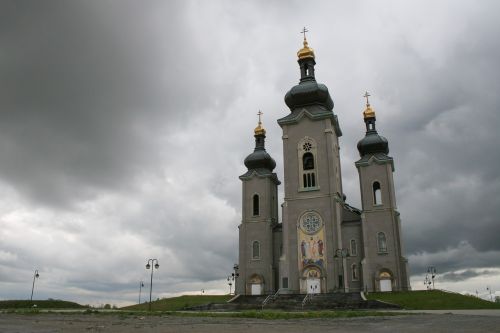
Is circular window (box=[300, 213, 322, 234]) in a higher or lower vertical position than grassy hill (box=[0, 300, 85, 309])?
higher

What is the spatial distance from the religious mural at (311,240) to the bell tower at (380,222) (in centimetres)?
427

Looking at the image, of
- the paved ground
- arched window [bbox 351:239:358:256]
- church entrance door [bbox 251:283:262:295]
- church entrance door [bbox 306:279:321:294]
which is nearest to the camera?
the paved ground

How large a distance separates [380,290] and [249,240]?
51.5 ft

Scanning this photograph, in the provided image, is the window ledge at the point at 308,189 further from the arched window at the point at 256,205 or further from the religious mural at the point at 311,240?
the arched window at the point at 256,205

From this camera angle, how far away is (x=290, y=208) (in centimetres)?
5150

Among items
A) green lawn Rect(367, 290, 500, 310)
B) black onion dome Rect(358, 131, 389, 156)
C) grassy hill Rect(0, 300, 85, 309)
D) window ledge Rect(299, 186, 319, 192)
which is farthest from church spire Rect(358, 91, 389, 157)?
grassy hill Rect(0, 300, 85, 309)

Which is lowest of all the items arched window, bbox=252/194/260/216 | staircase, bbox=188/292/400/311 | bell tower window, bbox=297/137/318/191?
staircase, bbox=188/292/400/311

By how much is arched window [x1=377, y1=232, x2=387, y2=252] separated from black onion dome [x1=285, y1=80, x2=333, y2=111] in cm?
1612

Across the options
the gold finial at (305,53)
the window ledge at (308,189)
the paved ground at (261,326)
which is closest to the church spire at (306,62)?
the gold finial at (305,53)

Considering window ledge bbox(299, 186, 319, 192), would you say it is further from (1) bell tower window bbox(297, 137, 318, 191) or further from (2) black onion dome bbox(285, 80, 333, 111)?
(2) black onion dome bbox(285, 80, 333, 111)

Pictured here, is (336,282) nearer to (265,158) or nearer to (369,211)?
(369,211)

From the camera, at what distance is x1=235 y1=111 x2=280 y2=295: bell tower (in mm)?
53344

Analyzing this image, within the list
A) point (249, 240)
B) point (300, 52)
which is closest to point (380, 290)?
point (249, 240)

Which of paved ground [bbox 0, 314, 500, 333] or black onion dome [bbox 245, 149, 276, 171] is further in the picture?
black onion dome [bbox 245, 149, 276, 171]
